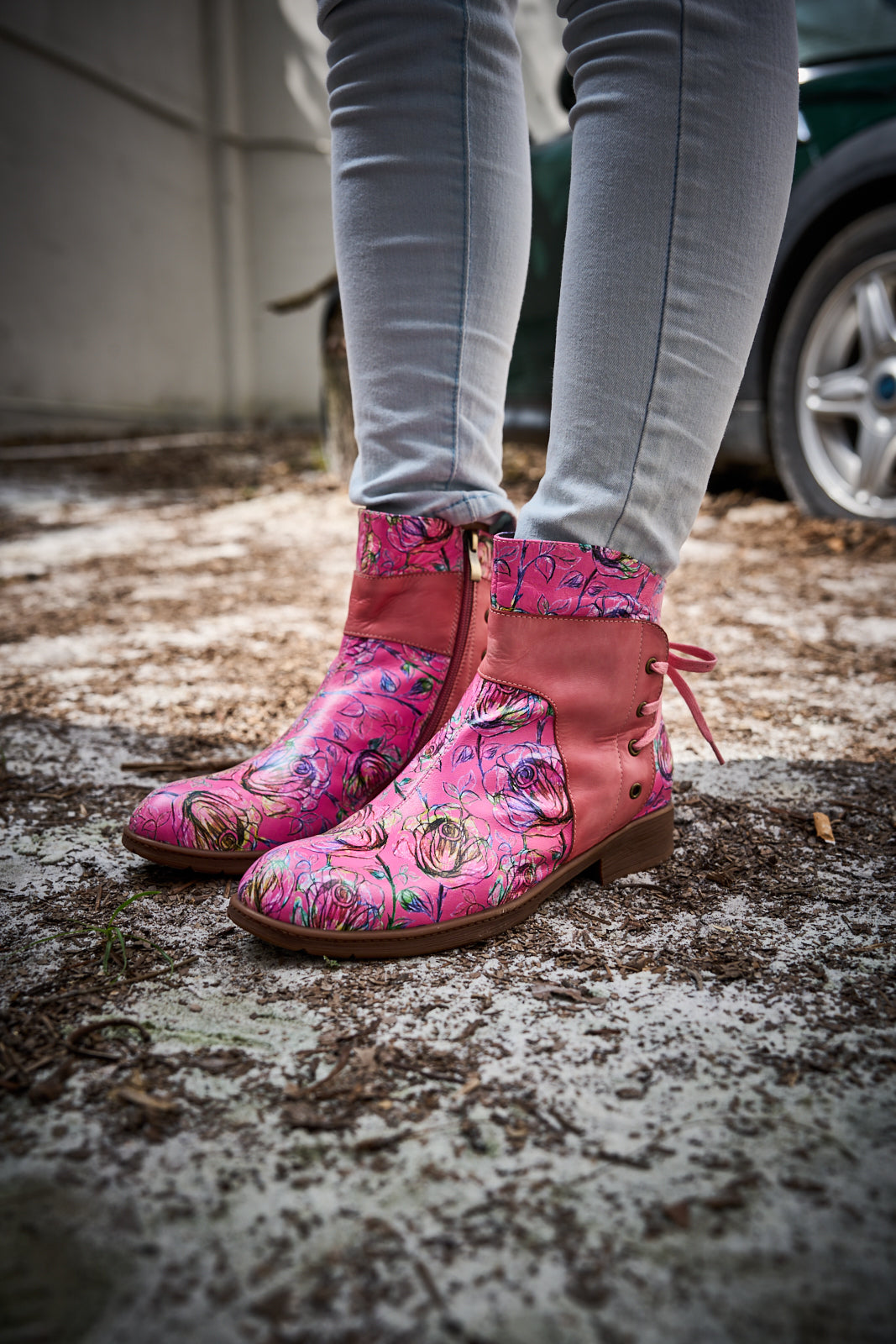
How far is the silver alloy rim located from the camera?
233cm

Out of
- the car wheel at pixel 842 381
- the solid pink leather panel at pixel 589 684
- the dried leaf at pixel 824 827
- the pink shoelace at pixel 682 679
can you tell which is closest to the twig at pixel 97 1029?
the solid pink leather panel at pixel 589 684

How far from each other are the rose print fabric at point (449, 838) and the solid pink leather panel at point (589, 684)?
16 mm

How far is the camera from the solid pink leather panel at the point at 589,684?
88 centimetres

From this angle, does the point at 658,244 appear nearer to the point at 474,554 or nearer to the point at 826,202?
the point at 474,554

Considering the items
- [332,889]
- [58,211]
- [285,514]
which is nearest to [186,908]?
[332,889]

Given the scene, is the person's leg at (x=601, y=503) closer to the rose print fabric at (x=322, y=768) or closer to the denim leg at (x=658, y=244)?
the denim leg at (x=658, y=244)

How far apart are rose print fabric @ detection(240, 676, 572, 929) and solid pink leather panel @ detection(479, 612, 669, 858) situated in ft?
0.05

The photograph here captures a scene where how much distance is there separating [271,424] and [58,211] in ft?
11.1

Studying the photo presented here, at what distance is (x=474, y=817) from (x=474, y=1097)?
10.7 inches

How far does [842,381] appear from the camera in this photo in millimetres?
2426

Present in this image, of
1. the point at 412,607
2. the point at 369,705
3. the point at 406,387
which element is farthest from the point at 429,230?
the point at 369,705

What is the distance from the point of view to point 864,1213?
21.3 inches

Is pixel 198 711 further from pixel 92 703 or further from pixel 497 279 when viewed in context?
pixel 497 279

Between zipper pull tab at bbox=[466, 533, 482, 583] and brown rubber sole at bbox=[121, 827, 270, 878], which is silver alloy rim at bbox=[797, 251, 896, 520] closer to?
zipper pull tab at bbox=[466, 533, 482, 583]
